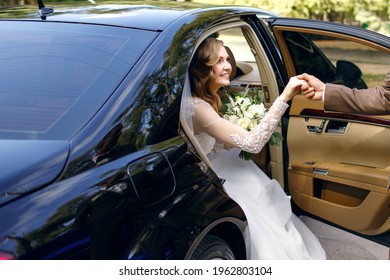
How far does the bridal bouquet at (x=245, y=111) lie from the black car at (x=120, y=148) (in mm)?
432

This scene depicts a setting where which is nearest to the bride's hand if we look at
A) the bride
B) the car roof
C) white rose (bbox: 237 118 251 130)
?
the bride

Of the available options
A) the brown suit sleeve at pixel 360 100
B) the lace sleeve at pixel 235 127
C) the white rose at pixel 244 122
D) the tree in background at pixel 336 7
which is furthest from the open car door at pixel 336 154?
the tree in background at pixel 336 7

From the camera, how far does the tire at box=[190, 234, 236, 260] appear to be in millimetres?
2258

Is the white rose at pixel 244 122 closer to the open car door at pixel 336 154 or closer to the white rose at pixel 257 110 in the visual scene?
the white rose at pixel 257 110

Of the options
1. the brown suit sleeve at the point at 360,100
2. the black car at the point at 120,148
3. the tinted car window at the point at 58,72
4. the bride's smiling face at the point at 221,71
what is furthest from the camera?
the bride's smiling face at the point at 221,71

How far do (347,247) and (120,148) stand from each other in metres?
2.51

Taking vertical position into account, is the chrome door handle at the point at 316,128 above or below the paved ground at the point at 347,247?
above

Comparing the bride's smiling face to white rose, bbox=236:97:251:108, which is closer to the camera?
the bride's smiling face

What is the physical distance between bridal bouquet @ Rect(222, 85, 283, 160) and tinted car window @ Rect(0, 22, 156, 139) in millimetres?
1052

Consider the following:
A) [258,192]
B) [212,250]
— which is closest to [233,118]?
[258,192]

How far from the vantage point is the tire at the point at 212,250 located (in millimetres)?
2258

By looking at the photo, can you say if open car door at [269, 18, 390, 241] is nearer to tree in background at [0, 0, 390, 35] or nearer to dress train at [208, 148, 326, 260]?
dress train at [208, 148, 326, 260]

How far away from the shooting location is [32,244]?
5.19 feet

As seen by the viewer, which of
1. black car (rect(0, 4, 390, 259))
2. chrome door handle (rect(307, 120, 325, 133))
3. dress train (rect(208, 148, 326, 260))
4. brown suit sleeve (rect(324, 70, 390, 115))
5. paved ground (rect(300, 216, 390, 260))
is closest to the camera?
black car (rect(0, 4, 390, 259))
